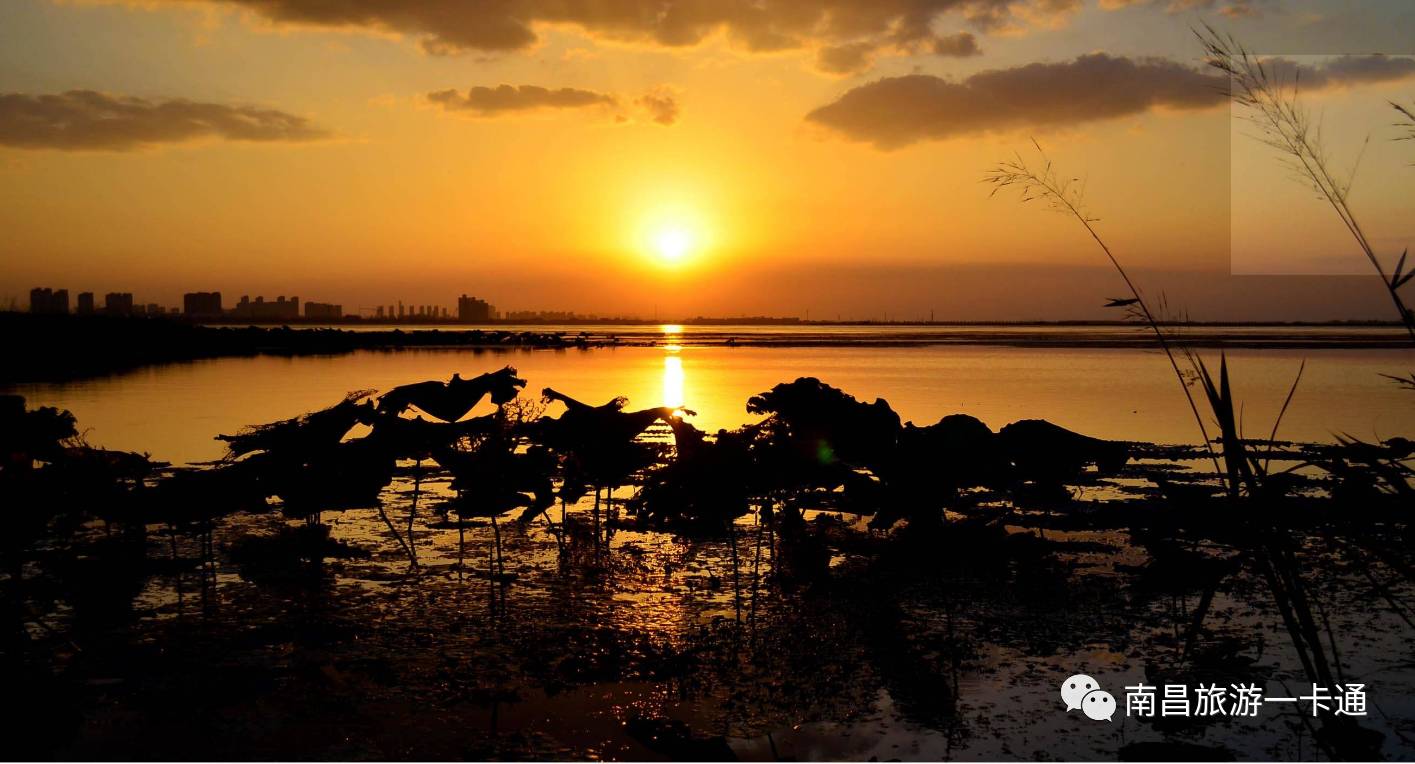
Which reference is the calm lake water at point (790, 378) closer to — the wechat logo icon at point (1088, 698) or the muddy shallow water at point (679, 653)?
the muddy shallow water at point (679, 653)

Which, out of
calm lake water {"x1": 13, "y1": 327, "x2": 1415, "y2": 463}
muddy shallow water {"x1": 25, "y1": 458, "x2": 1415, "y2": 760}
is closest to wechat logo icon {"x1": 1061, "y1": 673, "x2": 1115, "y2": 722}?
muddy shallow water {"x1": 25, "y1": 458, "x2": 1415, "y2": 760}

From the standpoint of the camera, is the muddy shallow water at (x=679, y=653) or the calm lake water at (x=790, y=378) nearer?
the muddy shallow water at (x=679, y=653)

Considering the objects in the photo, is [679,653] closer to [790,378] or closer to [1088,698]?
[1088,698]

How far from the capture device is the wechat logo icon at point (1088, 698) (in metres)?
6.24

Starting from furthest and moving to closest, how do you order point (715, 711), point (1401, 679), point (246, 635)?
1. point (246, 635)
2. point (1401, 679)
3. point (715, 711)

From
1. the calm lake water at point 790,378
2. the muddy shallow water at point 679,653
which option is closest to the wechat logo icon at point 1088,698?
the muddy shallow water at point 679,653

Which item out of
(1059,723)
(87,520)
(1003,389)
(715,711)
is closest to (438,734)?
(715,711)

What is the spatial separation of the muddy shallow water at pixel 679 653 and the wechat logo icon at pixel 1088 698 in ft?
0.40

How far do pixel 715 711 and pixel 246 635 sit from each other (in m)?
4.11

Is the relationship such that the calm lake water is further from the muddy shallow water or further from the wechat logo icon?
the wechat logo icon

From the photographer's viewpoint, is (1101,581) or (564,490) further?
(564,490)

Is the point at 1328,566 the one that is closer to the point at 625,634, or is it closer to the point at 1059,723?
the point at 1059,723

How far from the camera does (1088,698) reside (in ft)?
20.9

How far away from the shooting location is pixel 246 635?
7766 mm
